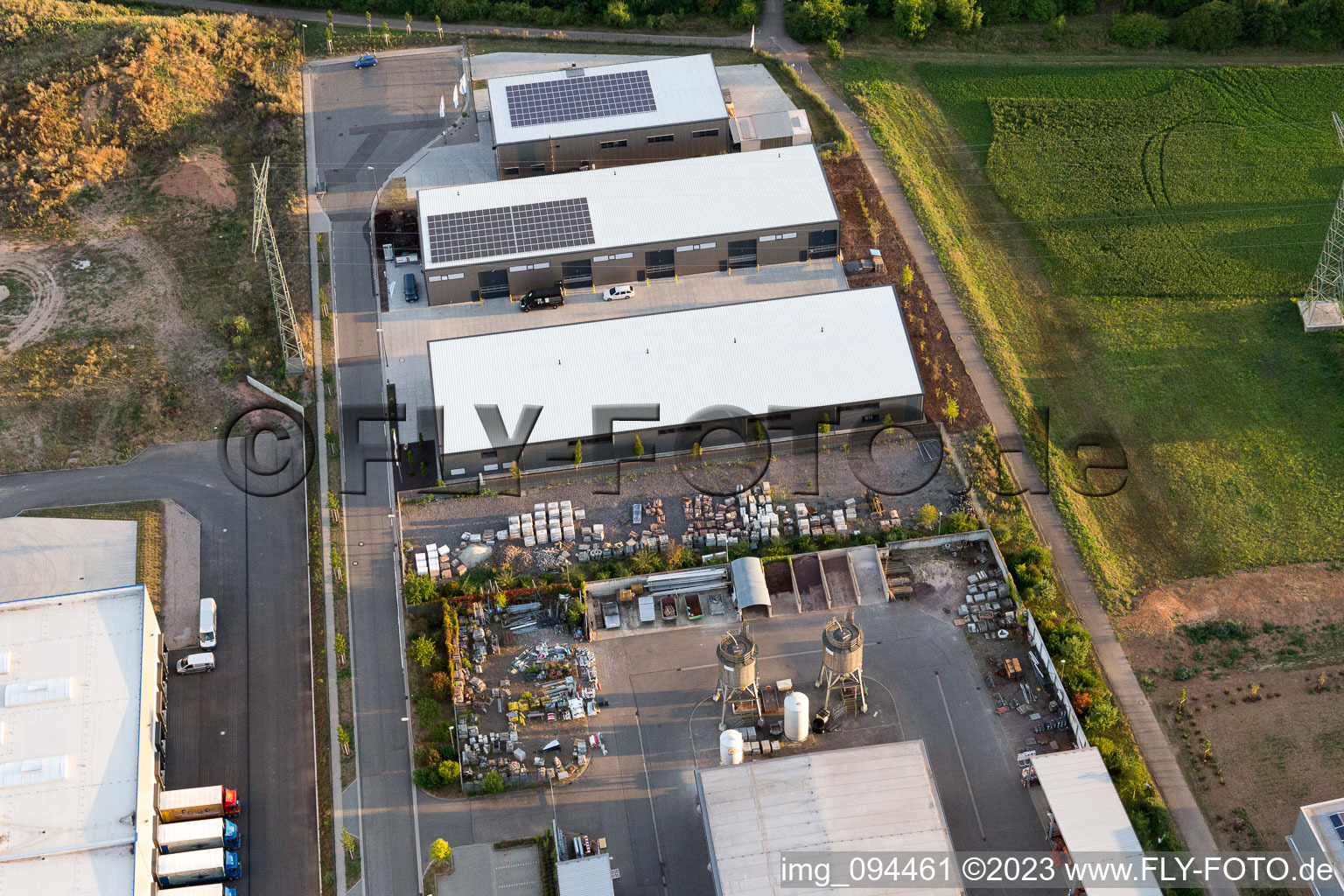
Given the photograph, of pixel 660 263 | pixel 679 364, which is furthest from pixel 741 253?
pixel 679 364

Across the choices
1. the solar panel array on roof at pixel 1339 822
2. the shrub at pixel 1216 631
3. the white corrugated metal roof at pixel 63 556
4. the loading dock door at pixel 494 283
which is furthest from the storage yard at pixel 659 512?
the solar panel array on roof at pixel 1339 822

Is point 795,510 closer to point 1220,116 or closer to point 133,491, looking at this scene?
point 133,491

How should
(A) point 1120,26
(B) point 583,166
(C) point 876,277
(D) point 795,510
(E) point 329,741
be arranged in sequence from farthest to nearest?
(A) point 1120,26 → (B) point 583,166 → (C) point 876,277 → (D) point 795,510 → (E) point 329,741

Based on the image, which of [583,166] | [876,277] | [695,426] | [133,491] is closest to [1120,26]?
[876,277]

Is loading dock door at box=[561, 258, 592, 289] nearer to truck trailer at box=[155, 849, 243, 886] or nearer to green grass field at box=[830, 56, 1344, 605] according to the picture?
green grass field at box=[830, 56, 1344, 605]

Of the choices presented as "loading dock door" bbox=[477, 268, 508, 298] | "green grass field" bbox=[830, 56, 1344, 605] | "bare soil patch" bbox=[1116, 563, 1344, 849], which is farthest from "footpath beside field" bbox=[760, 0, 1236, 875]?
"loading dock door" bbox=[477, 268, 508, 298]

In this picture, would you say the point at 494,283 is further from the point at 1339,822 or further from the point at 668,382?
the point at 1339,822

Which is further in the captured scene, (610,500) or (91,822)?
(610,500)
